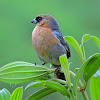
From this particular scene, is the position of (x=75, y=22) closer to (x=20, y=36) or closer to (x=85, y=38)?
(x=20, y=36)

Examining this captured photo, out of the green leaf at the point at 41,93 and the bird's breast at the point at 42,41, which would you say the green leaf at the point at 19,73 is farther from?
the bird's breast at the point at 42,41

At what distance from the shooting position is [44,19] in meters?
2.50

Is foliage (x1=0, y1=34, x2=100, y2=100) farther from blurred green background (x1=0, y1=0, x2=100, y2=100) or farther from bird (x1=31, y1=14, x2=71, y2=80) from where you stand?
blurred green background (x1=0, y1=0, x2=100, y2=100)

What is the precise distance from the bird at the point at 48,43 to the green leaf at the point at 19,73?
95 cm

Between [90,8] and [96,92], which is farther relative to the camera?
[90,8]

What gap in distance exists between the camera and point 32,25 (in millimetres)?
4797

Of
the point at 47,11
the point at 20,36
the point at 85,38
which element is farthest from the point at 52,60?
the point at 47,11

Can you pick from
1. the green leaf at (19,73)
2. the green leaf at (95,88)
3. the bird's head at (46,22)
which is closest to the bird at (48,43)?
the bird's head at (46,22)

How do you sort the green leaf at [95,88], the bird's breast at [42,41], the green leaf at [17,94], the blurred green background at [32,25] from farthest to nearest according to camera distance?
the blurred green background at [32,25]
the bird's breast at [42,41]
the green leaf at [17,94]
the green leaf at [95,88]

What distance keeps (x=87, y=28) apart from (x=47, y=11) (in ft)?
2.86

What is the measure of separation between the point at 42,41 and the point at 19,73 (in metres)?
1.11

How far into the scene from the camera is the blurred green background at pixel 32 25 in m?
4.20

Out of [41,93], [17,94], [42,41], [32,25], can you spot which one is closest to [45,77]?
[41,93]

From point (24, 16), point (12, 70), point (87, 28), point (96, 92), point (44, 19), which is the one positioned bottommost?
point (96, 92)
